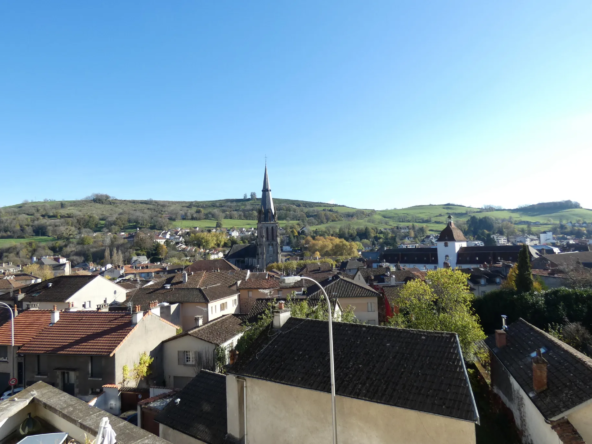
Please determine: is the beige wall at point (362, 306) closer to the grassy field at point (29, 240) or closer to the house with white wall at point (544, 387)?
the house with white wall at point (544, 387)

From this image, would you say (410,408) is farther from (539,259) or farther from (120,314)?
(539,259)

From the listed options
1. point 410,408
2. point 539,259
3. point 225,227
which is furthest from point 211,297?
point 225,227

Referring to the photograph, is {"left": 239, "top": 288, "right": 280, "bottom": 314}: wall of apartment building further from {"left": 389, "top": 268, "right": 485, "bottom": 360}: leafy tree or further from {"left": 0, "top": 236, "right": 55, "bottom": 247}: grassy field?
{"left": 0, "top": 236, "right": 55, "bottom": 247}: grassy field

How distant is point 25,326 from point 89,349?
6.96m

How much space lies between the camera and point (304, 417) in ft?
36.8

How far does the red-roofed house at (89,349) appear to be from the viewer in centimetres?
2002

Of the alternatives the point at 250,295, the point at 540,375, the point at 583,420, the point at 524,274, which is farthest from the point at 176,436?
the point at 524,274

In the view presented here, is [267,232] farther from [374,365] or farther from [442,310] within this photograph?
[374,365]

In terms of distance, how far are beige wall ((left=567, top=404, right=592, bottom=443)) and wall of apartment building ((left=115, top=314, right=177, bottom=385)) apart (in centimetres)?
2010

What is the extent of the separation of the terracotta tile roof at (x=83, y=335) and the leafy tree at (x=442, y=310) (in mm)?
17479

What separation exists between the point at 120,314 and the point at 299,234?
15112cm

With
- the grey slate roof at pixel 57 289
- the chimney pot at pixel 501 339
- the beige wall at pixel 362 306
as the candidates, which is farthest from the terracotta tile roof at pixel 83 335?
the chimney pot at pixel 501 339

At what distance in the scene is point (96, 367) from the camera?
20109 millimetres

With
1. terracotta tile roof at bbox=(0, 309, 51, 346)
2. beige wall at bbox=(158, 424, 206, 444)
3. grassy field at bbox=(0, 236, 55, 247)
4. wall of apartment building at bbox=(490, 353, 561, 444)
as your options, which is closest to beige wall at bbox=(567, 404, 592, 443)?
wall of apartment building at bbox=(490, 353, 561, 444)
